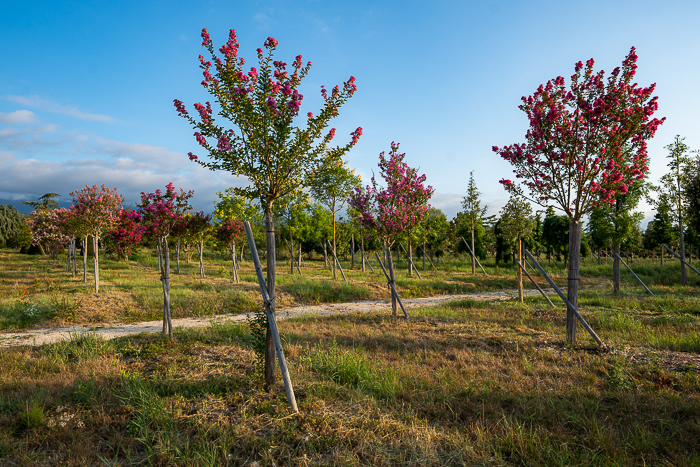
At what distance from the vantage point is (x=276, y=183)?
5.13 meters

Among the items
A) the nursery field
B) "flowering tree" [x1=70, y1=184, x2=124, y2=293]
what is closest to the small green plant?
the nursery field

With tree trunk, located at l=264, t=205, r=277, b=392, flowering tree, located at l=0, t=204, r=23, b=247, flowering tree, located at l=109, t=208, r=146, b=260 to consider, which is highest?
flowering tree, located at l=0, t=204, r=23, b=247

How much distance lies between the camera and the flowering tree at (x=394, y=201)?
11047mm

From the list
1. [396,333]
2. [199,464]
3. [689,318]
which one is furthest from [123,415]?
[689,318]

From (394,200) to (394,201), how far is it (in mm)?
34

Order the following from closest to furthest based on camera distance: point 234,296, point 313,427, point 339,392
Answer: point 313,427, point 339,392, point 234,296

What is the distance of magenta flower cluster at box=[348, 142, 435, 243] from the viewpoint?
1105cm

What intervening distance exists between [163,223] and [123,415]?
6.47 meters

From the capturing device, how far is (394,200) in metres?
11.1

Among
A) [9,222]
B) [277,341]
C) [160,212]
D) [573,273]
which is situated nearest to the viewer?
[277,341]

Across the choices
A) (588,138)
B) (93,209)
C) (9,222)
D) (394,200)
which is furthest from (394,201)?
(9,222)

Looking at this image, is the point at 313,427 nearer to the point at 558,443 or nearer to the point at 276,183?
the point at 558,443

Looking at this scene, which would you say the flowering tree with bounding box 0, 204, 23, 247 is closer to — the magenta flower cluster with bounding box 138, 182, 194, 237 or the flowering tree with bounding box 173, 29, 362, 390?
the magenta flower cluster with bounding box 138, 182, 194, 237

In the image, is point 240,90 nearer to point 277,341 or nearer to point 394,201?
point 277,341
